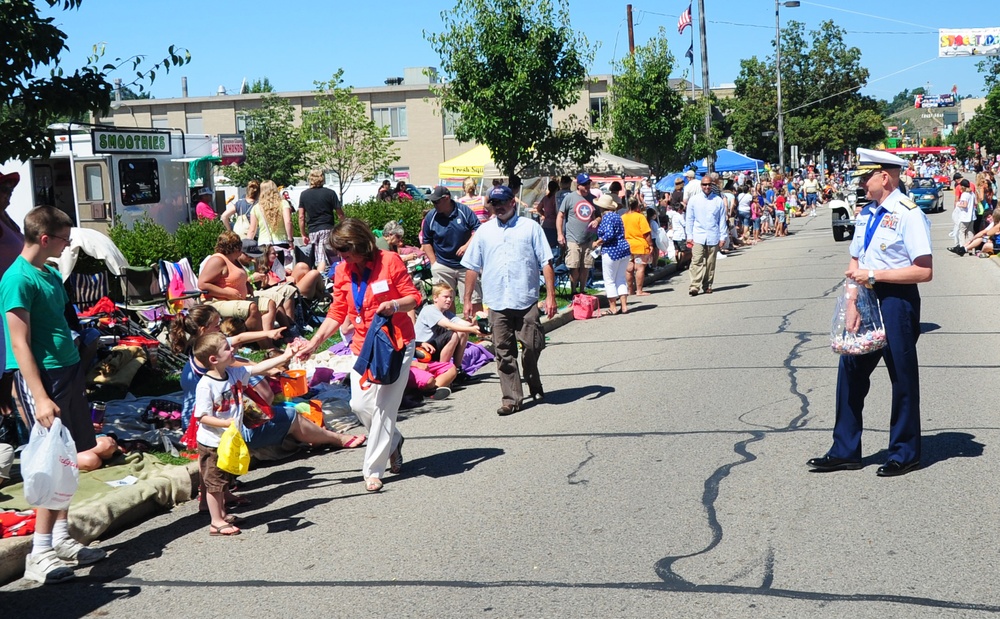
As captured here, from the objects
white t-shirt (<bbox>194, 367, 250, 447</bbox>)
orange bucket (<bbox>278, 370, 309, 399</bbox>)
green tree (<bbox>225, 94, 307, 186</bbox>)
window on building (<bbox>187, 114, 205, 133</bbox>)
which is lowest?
orange bucket (<bbox>278, 370, 309, 399</bbox>)

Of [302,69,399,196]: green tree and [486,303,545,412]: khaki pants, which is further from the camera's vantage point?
[302,69,399,196]: green tree

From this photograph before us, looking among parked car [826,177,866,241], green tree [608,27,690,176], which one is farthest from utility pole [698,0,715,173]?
parked car [826,177,866,241]

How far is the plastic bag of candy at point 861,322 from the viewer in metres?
6.35

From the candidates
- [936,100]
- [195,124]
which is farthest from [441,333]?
[936,100]

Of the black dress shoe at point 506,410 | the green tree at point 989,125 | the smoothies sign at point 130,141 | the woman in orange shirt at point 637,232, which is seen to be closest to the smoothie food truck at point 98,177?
the smoothies sign at point 130,141

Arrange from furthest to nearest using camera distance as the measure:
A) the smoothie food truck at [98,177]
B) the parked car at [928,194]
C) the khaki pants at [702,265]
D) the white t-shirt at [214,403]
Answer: the parked car at [928,194] < the smoothie food truck at [98,177] < the khaki pants at [702,265] < the white t-shirt at [214,403]

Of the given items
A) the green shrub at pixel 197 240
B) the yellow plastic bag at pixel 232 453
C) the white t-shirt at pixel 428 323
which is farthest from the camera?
the green shrub at pixel 197 240

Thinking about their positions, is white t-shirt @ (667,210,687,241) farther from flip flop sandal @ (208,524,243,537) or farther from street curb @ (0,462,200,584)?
flip flop sandal @ (208,524,243,537)

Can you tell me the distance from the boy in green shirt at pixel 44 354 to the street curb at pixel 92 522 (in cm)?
12

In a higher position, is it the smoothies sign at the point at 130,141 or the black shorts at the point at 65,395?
the smoothies sign at the point at 130,141

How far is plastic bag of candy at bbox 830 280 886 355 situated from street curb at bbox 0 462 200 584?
4.33 meters

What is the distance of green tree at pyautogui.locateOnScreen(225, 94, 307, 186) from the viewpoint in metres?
47.3

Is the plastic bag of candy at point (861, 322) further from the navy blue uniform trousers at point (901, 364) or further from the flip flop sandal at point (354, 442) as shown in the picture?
the flip flop sandal at point (354, 442)

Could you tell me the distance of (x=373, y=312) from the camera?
23.0ft
